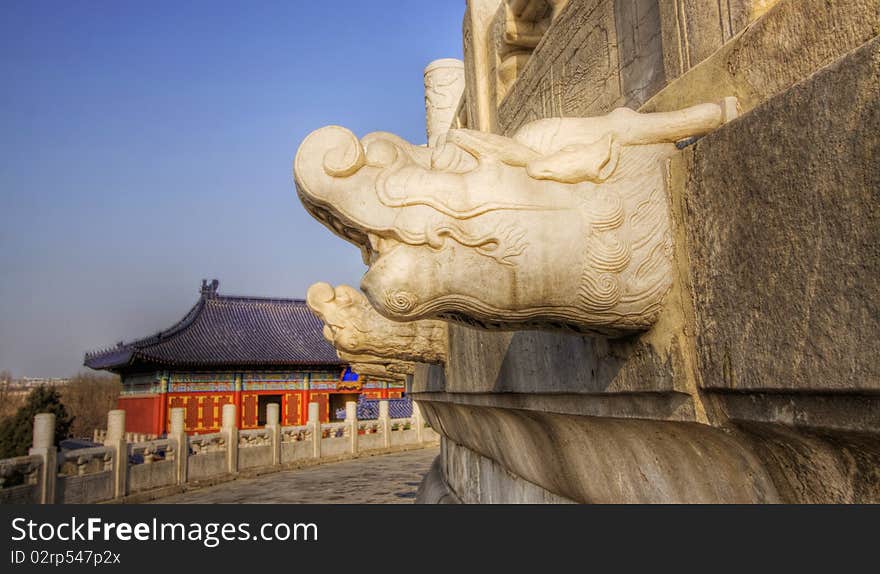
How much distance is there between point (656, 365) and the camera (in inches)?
55.8

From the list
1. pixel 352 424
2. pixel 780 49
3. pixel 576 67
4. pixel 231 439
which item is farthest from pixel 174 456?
pixel 780 49

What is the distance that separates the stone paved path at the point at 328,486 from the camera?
1231cm

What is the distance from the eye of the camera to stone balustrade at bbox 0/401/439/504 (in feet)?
34.6

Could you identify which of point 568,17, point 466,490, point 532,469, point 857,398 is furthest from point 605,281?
point 466,490

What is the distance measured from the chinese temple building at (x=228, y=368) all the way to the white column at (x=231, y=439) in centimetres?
545

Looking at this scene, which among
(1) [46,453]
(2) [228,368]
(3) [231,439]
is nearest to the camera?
(1) [46,453]

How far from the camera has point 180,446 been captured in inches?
562

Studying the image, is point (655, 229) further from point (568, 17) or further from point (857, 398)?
point (568, 17)

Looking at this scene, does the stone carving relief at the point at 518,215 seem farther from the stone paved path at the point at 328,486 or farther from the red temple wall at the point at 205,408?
the red temple wall at the point at 205,408

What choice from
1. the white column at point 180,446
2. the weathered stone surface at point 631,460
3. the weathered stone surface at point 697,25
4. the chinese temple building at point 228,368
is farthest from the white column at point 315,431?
the weathered stone surface at point 697,25

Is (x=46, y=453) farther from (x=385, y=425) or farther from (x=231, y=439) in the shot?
(x=385, y=425)

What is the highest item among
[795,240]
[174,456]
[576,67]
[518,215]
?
[576,67]

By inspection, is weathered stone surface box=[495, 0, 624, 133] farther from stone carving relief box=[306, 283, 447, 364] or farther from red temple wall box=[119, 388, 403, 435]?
red temple wall box=[119, 388, 403, 435]

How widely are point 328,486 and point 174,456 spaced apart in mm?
3457
